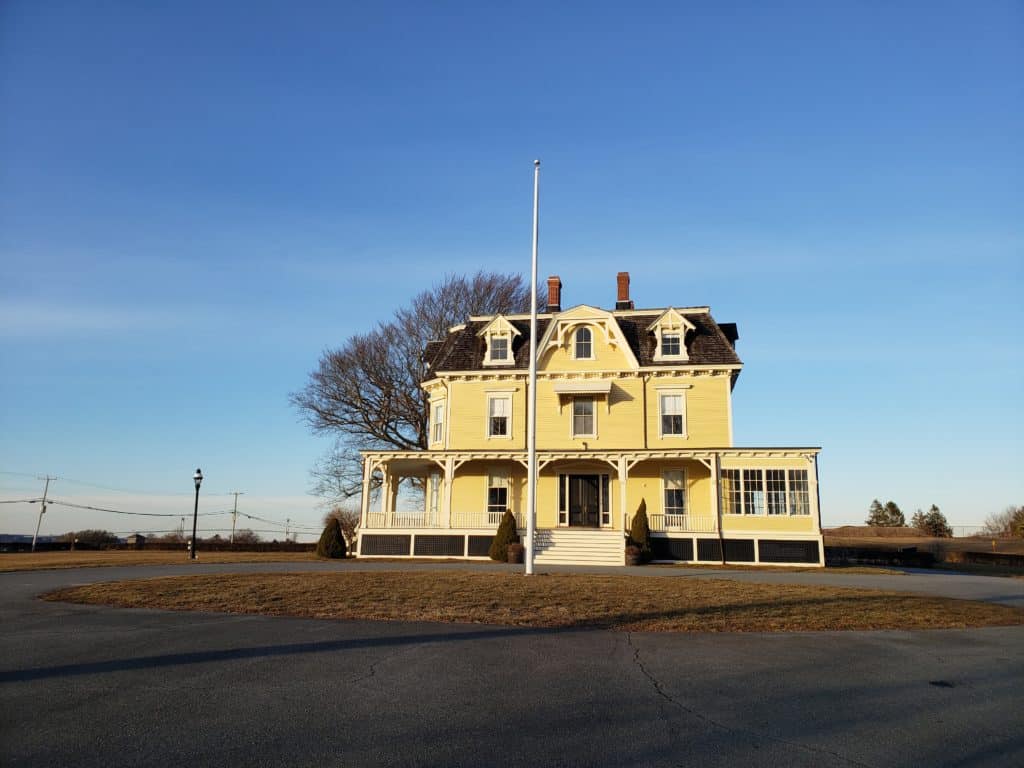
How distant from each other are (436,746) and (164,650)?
4604mm

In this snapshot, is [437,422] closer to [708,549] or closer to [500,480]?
[500,480]

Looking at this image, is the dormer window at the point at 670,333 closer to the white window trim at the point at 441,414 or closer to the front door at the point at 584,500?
the front door at the point at 584,500

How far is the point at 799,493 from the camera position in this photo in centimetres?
2691

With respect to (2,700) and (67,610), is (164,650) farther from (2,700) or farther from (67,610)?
(67,610)

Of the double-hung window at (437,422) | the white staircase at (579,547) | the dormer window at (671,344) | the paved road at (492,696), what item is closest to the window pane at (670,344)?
the dormer window at (671,344)

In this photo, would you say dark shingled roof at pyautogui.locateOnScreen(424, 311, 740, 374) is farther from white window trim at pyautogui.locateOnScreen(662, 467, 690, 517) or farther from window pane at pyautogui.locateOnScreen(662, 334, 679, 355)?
white window trim at pyautogui.locateOnScreen(662, 467, 690, 517)

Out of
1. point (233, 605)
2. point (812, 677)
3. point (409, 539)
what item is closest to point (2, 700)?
point (233, 605)

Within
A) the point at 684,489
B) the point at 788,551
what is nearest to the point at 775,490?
the point at 788,551

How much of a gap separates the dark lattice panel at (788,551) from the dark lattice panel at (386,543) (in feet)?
43.1

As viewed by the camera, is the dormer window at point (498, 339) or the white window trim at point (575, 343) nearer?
the white window trim at point (575, 343)

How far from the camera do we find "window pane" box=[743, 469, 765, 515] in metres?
27.3

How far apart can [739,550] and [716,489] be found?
231 cm

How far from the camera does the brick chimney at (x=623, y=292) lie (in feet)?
114

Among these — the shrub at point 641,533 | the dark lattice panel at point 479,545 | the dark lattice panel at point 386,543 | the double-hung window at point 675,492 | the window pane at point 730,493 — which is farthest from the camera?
the double-hung window at point 675,492
